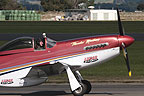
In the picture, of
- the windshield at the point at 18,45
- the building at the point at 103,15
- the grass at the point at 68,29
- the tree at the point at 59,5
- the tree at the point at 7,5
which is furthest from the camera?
the tree at the point at 59,5

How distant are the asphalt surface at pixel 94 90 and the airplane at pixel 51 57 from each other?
3.79 ft

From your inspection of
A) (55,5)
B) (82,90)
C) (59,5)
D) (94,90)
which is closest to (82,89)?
(82,90)

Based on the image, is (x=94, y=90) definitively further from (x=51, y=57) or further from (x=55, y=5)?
(x=55, y=5)

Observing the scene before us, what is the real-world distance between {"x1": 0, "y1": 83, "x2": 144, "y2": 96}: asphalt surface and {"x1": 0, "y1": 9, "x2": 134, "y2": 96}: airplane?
1.15 meters

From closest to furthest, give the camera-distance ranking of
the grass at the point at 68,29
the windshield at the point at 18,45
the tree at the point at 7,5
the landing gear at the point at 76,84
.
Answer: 1. the landing gear at the point at 76,84
2. the windshield at the point at 18,45
3. the grass at the point at 68,29
4. the tree at the point at 7,5

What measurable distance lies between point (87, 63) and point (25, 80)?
6.22ft

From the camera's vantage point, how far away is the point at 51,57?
488 inches

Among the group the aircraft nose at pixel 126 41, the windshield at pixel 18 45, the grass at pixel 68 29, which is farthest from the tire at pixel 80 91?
the grass at pixel 68 29

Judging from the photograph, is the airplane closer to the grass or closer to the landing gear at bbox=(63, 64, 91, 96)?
the landing gear at bbox=(63, 64, 91, 96)

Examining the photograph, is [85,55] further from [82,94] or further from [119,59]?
[119,59]

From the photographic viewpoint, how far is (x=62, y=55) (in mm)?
12406

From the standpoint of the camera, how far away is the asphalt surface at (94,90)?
1348 cm

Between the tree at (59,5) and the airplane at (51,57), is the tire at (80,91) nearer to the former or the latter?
the airplane at (51,57)

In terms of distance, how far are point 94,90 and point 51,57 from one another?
252 cm
